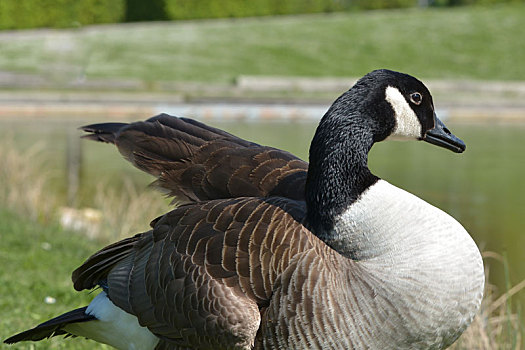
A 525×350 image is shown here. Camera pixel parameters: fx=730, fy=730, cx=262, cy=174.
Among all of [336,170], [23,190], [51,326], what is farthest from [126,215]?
[336,170]

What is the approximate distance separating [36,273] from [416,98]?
3921 millimetres

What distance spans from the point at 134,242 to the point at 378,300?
140 centimetres

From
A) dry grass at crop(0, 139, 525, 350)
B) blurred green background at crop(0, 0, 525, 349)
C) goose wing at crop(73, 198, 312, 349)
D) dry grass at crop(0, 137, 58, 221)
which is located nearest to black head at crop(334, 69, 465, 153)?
goose wing at crop(73, 198, 312, 349)

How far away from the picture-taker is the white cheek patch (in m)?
3.09

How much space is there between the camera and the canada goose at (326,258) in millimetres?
2869

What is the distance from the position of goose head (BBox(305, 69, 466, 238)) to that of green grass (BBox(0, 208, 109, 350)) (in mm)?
2218

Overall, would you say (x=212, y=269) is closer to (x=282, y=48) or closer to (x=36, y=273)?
(x=36, y=273)

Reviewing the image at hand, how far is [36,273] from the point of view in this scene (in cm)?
594

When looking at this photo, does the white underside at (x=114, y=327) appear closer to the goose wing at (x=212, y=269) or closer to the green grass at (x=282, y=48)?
the goose wing at (x=212, y=269)

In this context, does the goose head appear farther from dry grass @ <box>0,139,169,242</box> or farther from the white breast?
dry grass @ <box>0,139,169,242</box>

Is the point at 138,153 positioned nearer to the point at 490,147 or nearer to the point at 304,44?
the point at 490,147

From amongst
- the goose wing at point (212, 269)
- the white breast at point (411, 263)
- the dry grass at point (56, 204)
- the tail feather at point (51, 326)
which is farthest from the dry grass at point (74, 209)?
the white breast at point (411, 263)

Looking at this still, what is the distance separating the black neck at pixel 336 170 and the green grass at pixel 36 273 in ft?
7.13

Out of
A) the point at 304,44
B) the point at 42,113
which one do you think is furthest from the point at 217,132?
the point at 304,44
